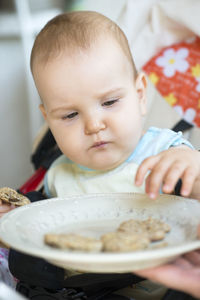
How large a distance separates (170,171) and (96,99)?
0.26 meters

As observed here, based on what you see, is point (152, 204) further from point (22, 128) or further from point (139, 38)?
point (22, 128)

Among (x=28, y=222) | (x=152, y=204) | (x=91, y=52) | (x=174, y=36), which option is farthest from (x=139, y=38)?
(x=28, y=222)

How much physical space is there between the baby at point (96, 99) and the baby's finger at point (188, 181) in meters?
0.11

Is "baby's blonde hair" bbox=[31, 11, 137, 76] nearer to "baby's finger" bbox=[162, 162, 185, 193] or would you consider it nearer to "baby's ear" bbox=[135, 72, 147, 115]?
"baby's ear" bbox=[135, 72, 147, 115]

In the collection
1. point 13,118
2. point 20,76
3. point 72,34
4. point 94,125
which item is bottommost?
point 13,118

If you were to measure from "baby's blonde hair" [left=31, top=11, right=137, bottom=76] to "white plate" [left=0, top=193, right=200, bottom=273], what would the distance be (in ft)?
1.11

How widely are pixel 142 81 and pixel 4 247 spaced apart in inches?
20.5

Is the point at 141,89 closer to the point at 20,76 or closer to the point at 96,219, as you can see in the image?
the point at 96,219

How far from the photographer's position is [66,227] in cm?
71

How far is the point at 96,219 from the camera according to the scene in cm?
73

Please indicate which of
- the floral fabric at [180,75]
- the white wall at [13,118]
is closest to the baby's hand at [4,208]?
the floral fabric at [180,75]

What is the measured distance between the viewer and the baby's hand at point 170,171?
2.14ft

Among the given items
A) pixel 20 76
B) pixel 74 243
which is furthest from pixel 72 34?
pixel 20 76

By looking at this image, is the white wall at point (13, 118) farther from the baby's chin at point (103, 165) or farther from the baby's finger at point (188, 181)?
the baby's finger at point (188, 181)
